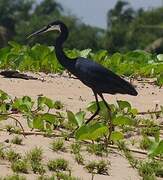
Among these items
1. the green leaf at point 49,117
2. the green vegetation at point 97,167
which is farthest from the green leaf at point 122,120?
the green vegetation at point 97,167

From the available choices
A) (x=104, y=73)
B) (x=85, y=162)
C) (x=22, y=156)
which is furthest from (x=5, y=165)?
(x=104, y=73)

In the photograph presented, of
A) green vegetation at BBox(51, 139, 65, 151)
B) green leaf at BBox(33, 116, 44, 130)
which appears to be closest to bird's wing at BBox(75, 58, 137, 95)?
green leaf at BBox(33, 116, 44, 130)

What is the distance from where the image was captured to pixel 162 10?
1869 inches

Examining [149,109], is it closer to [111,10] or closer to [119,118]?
[119,118]

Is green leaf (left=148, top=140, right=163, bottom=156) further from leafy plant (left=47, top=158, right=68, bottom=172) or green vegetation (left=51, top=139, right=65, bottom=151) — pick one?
green vegetation (left=51, top=139, right=65, bottom=151)

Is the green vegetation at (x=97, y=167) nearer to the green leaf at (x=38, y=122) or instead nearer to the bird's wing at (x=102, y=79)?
the green leaf at (x=38, y=122)

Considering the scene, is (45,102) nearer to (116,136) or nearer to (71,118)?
(71,118)

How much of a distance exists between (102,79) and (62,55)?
1.68ft

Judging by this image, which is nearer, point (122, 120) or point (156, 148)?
point (156, 148)

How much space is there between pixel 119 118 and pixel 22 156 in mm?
1148

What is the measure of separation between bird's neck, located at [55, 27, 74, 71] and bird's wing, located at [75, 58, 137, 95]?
155 millimetres

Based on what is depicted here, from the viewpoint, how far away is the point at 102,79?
21.9 feet

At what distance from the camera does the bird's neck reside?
685cm

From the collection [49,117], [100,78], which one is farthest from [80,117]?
[100,78]
